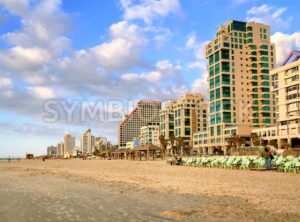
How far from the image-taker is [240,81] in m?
101

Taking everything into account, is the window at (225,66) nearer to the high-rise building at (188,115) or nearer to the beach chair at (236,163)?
the high-rise building at (188,115)

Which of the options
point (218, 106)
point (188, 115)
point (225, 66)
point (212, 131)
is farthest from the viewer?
point (188, 115)

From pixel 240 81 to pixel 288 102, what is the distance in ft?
88.6

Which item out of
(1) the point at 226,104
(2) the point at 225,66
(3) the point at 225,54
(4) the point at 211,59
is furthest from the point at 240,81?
(4) the point at 211,59

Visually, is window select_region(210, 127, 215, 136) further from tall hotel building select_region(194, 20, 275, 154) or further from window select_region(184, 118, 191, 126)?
window select_region(184, 118, 191, 126)

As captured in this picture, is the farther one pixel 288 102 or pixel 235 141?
pixel 235 141

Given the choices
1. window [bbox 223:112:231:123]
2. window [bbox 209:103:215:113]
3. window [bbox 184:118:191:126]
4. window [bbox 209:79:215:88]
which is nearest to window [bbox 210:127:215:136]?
window [bbox 209:103:215:113]

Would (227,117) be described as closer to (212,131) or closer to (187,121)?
(212,131)

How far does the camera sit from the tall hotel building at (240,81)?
3915 inches

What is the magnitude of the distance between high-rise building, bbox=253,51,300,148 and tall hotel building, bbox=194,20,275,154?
1885cm

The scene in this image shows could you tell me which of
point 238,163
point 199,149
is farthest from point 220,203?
point 199,149

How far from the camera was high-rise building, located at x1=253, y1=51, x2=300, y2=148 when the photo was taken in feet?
240

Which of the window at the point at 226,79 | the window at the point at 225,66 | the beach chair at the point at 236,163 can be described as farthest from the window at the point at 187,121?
the beach chair at the point at 236,163

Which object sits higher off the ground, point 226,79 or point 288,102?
point 226,79
